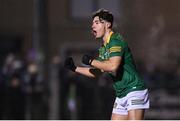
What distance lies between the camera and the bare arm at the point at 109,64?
6.62m

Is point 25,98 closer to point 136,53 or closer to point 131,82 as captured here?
point 136,53

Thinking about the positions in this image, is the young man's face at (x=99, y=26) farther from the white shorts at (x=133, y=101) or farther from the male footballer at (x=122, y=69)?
the white shorts at (x=133, y=101)

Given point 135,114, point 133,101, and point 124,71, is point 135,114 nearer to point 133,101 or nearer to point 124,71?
point 133,101

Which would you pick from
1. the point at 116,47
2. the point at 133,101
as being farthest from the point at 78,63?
the point at 116,47

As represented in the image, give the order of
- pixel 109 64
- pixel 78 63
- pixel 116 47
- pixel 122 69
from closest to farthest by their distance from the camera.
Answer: pixel 109 64
pixel 116 47
pixel 122 69
pixel 78 63

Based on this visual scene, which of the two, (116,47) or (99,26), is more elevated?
(99,26)

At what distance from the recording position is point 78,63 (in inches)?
550

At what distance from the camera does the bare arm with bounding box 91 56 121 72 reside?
6.62m

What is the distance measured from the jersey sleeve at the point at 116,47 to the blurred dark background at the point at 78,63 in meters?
6.72

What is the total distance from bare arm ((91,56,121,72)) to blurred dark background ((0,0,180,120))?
22.4 feet

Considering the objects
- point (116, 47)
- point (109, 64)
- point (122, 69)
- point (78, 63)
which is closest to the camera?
point (109, 64)

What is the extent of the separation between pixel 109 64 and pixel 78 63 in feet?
24.1

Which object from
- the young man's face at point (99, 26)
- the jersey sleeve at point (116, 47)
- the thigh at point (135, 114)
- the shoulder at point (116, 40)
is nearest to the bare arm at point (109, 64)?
the jersey sleeve at point (116, 47)

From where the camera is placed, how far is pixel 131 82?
22.6ft
